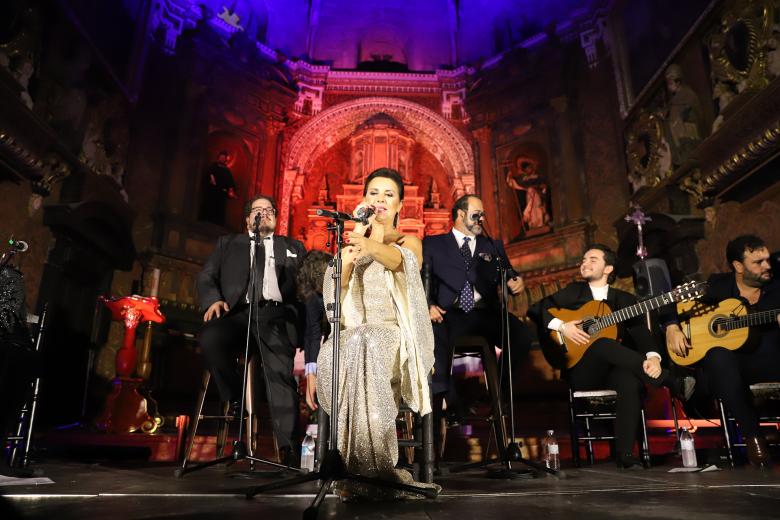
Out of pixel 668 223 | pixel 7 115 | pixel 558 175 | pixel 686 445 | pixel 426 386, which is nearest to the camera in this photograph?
pixel 426 386

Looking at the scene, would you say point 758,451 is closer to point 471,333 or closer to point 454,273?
point 471,333

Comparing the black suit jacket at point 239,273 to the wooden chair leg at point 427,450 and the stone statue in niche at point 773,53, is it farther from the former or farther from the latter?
the stone statue in niche at point 773,53

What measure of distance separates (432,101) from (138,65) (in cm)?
652

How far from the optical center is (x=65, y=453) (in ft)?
15.0

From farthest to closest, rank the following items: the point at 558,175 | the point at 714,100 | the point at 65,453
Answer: the point at 558,175 < the point at 714,100 < the point at 65,453

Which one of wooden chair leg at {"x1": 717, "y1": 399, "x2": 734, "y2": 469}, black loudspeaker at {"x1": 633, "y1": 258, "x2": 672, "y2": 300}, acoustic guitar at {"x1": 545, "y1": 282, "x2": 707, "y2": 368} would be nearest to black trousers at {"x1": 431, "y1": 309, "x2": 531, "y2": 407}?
acoustic guitar at {"x1": 545, "y1": 282, "x2": 707, "y2": 368}

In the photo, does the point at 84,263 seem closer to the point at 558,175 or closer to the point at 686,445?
the point at 686,445

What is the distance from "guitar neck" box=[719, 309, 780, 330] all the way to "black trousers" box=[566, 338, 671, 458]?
0.57m

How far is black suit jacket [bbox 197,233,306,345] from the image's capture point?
3.64 metres

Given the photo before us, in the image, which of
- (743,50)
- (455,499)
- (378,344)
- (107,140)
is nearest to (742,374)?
(455,499)

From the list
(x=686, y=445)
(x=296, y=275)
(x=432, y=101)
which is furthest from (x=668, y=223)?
(x=432, y=101)

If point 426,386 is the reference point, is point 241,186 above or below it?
above

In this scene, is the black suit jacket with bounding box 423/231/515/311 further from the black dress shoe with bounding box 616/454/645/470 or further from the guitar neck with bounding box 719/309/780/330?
the guitar neck with bounding box 719/309/780/330

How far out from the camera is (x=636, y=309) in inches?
143
